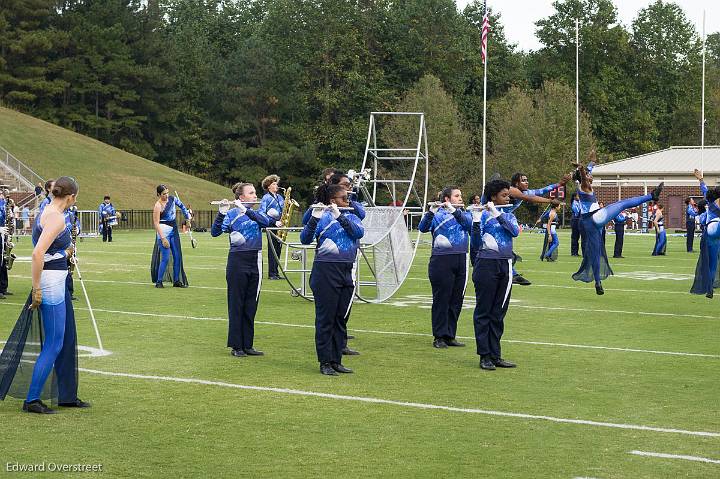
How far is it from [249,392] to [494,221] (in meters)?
2.93

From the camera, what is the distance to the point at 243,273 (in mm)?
11875

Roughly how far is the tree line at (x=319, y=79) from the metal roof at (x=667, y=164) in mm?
5407

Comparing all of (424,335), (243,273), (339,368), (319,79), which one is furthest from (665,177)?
(339,368)

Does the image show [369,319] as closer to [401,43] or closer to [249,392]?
[249,392]

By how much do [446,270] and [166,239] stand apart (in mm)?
8027

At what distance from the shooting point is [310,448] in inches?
298

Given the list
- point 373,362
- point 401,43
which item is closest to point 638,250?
point 373,362

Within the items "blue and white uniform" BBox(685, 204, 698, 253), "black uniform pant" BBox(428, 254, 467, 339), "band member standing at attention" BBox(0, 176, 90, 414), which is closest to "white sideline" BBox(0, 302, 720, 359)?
"black uniform pant" BBox(428, 254, 467, 339)

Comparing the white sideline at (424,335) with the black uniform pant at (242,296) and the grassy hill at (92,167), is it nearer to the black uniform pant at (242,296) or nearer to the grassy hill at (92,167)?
the black uniform pant at (242,296)

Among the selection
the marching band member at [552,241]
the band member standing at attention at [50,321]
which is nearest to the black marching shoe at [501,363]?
the band member standing at attention at [50,321]

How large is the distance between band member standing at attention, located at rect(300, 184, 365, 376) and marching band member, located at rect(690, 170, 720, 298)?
323 inches

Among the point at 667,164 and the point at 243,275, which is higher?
the point at 667,164

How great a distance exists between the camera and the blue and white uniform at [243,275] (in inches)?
465

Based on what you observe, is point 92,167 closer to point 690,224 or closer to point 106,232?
point 106,232
